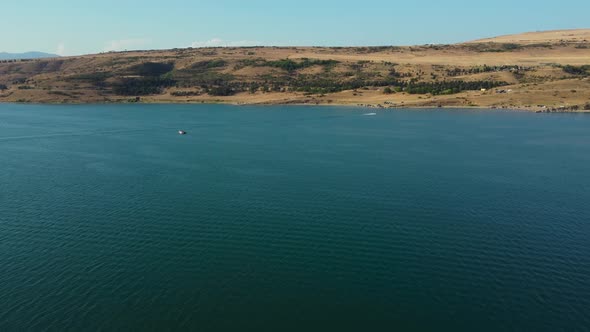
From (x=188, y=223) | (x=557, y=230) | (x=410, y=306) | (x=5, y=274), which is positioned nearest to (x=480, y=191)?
(x=557, y=230)

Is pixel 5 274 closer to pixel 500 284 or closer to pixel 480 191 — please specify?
pixel 500 284

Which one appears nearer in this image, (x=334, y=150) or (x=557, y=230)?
(x=557, y=230)

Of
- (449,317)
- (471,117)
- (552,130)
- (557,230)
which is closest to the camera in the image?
(449,317)

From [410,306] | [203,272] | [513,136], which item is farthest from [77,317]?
[513,136]

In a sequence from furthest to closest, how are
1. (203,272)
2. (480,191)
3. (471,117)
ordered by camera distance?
1. (471,117)
2. (480,191)
3. (203,272)

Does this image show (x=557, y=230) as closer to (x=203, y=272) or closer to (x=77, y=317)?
(x=203, y=272)

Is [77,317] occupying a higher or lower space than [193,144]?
lower
